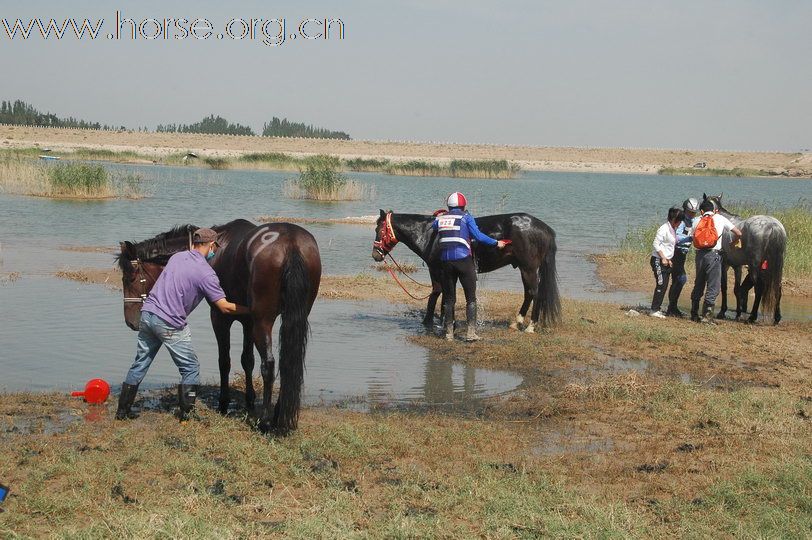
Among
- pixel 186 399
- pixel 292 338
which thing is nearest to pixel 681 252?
pixel 292 338

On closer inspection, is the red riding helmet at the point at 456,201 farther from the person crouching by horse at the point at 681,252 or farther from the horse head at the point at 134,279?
the horse head at the point at 134,279

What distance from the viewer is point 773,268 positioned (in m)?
14.6

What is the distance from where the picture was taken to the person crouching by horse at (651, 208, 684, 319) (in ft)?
47.7

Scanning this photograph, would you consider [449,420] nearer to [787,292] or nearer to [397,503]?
[397,503]

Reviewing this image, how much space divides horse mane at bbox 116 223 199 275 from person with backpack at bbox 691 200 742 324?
9280mm

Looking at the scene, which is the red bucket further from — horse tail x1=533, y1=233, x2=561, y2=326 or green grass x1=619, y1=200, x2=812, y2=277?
green grass x1=619, y1=200, x2=812, y2=277

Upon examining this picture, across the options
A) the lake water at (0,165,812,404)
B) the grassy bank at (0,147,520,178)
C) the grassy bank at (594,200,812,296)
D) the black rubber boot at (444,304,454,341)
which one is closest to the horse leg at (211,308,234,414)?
the lake water at (0,165,812,404)

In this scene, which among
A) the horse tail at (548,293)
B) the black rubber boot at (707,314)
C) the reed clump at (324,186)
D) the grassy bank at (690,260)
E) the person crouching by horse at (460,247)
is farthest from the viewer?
the reed clump at (324,186)

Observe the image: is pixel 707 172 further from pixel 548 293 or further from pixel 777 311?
pixel 548 293

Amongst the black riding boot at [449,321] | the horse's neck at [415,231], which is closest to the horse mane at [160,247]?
the black riding boot at [449,321]

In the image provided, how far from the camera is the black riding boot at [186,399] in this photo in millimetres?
7613

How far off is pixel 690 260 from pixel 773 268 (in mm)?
7046

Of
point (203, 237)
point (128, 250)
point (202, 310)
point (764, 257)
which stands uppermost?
point (203, 237)

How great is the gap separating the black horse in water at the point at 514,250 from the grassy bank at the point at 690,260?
642cm
